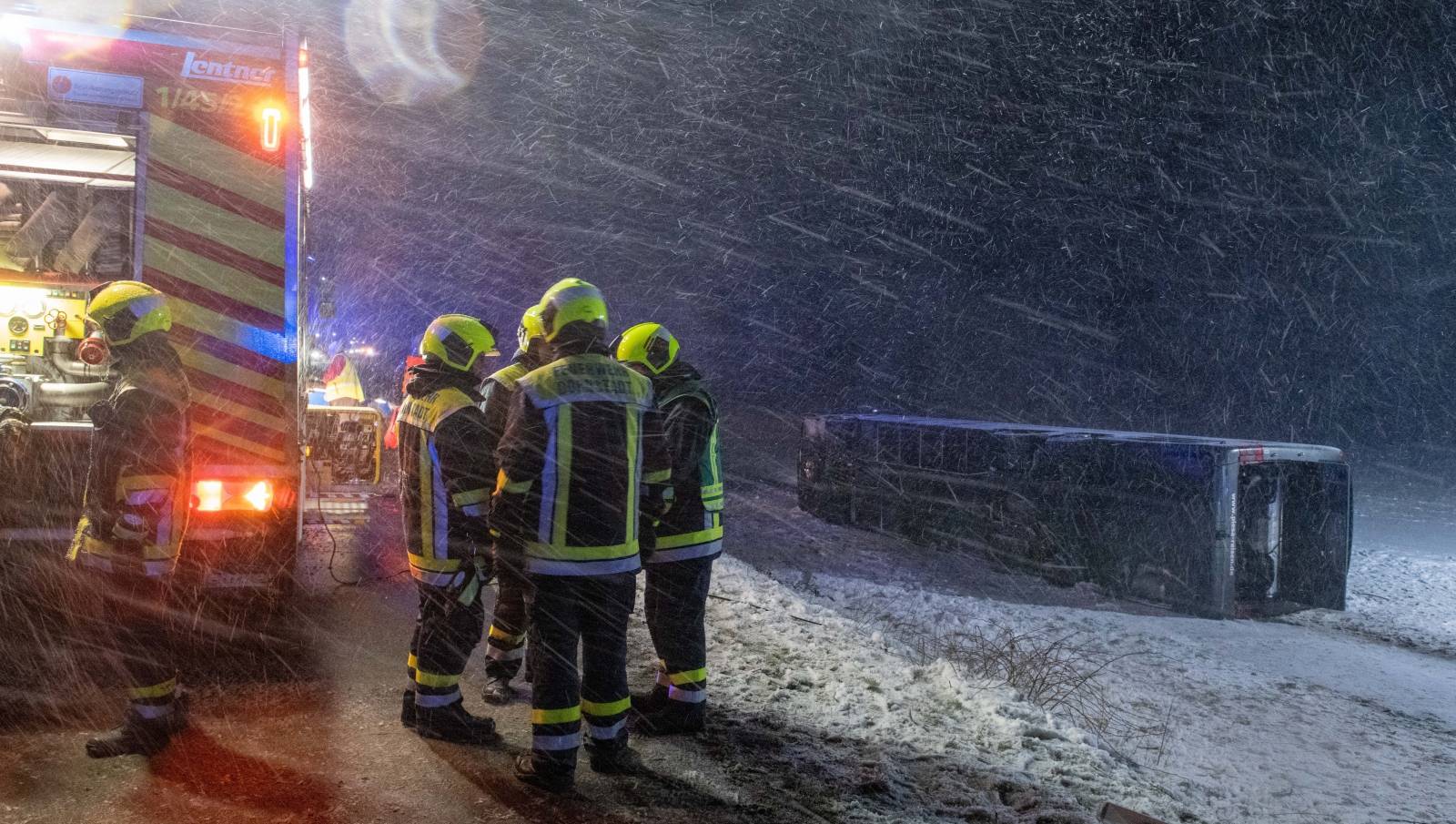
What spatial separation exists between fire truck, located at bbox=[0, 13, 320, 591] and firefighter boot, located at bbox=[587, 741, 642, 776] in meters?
2.48

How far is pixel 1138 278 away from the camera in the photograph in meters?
35.5

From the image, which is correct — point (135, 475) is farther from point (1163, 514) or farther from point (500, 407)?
point (1163, 514)

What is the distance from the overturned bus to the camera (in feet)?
27.6

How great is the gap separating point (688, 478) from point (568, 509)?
88 centimetres

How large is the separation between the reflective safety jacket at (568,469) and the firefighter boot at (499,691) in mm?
1249

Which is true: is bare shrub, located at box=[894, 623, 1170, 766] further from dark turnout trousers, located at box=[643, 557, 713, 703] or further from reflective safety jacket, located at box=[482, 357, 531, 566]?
reflective safety jacket, located at box=[482, 357, 531, 566]

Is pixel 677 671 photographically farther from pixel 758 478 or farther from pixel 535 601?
pixel 758 478

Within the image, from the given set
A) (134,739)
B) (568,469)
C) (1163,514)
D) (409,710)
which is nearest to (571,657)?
(568,469)

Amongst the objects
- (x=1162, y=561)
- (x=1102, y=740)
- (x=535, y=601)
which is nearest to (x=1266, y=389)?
(x=1162, y=561)

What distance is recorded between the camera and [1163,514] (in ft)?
28.2

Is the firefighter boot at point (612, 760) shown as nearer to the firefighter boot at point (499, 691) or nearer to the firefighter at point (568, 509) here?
the firefighter at point (568, 509)

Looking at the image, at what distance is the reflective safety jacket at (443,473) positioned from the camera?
4.05 meters

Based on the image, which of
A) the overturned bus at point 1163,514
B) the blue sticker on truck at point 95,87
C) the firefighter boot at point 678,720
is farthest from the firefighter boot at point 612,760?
the overturned bus at point 1163,514

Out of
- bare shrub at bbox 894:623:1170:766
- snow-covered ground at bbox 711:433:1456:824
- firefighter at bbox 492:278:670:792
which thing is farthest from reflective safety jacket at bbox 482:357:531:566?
bare shrub at bbox 894:623:1170:766
